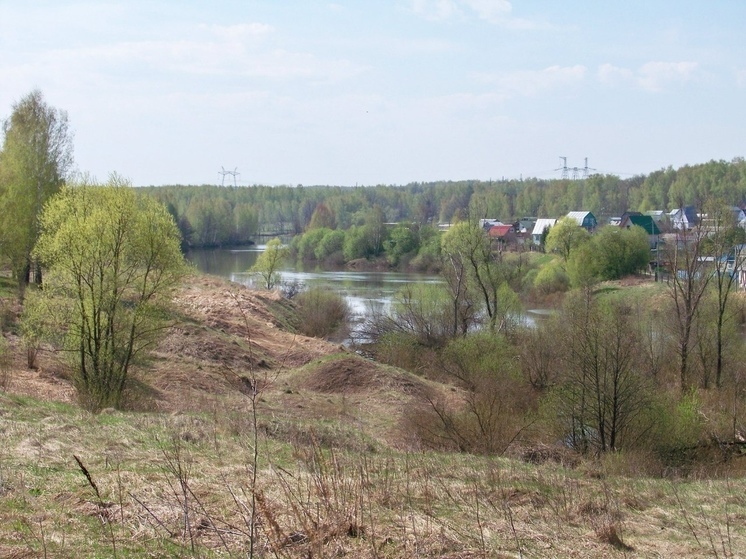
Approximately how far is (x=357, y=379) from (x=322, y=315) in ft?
49.7

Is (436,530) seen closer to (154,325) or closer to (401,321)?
(154,325)

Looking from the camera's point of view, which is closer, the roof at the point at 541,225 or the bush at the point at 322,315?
the bush at the point at 322,315

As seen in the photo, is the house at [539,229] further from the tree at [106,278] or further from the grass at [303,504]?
the grass at [303,504]

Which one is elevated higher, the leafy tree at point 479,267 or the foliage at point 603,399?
the leafy tree at point 479,267

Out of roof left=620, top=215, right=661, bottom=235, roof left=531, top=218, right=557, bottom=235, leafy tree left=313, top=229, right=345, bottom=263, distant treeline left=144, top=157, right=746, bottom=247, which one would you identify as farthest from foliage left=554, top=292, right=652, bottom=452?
roof left=531, top=218, right=557, bottom=235

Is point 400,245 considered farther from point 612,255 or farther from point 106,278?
point 106,278

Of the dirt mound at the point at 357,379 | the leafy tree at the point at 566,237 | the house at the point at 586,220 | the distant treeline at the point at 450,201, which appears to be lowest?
the dirt mound at the point at 357,379

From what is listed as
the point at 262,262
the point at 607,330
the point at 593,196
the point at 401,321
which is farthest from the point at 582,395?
the point at 593,196

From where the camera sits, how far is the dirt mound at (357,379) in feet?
76.7

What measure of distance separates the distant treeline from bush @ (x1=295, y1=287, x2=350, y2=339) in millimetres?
26408

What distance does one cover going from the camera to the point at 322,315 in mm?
38969

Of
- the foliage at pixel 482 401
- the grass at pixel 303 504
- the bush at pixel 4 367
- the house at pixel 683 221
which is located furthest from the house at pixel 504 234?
the grass at pixel 303 504

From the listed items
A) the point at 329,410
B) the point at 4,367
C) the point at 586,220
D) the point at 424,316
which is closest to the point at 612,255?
the point at 424,316

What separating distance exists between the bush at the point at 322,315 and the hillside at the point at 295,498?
81.6 feet
